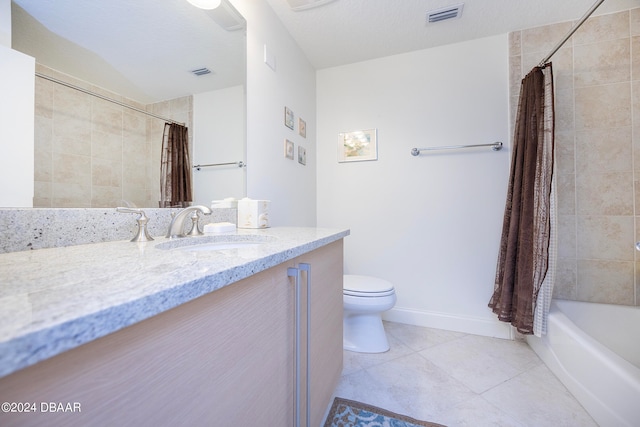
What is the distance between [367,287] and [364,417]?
0.68m

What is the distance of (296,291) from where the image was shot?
0.73m

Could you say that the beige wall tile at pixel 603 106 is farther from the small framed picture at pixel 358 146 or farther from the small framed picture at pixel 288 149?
the small framed picture at pixel 288 149

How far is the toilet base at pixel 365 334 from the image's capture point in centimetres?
165

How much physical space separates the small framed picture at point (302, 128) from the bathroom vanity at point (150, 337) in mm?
1439

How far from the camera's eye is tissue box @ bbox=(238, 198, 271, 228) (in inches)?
50.2

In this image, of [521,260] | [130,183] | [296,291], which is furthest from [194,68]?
[521,260]

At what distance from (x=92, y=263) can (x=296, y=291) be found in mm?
455

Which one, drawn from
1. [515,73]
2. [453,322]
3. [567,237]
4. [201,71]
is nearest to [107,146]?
[201,71]

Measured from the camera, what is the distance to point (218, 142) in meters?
1.25

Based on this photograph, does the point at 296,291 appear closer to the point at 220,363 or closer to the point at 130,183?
the point at 220,363

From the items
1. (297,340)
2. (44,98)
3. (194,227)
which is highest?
(44,98)

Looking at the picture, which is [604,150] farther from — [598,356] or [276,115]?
[276,115]

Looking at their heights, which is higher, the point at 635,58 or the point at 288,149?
the point at 635,58

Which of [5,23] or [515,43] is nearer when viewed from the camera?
[5,23]
